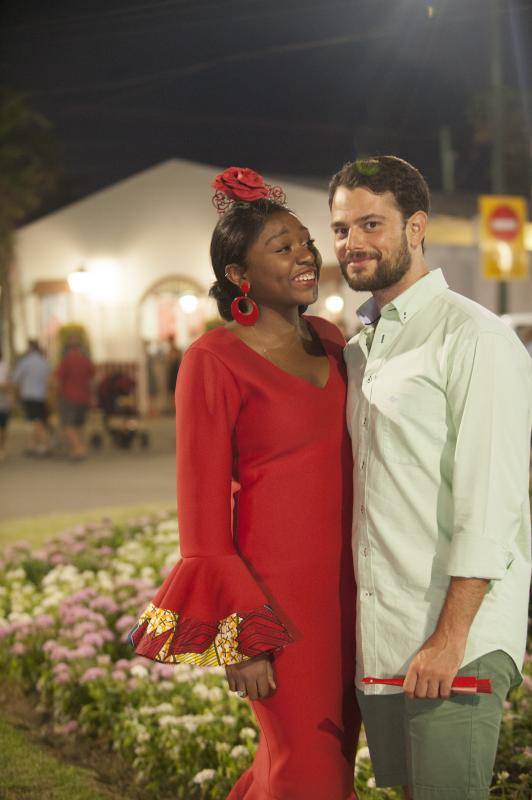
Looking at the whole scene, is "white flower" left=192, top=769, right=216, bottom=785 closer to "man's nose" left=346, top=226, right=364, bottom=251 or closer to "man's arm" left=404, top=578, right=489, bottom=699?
"man's arm" left=404, top=578, right=489, bottom=699

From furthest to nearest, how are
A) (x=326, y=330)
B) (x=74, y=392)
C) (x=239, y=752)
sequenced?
(x=74, y=392), (x=239, y=752), (x=326, y=330)

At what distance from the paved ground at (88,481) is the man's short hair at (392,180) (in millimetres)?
8581

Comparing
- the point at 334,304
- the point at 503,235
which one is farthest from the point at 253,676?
the point at 334,304

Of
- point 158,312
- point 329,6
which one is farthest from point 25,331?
point 329,6

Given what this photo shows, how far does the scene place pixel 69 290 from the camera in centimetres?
2725

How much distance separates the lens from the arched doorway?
26484mm

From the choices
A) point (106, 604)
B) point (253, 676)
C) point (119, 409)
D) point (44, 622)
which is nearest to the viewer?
point (253, 676)

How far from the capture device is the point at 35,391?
17203mm

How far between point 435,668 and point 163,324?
986 inches

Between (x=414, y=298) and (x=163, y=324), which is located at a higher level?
(x=163, y=324)

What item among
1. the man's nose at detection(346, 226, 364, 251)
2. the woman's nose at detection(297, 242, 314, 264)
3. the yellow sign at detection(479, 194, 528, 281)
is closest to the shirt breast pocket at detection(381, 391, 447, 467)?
the man's nose at detection(346, 226, 364, 251)

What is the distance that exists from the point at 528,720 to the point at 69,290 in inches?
953

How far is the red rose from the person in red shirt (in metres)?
13.9

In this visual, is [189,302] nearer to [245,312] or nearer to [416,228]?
[245,312]
